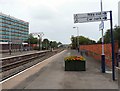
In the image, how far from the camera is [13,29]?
154125 millimetres

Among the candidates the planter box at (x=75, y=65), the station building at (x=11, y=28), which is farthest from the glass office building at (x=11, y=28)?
the planter box at (x=75, y=65)

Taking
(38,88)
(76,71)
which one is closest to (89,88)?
(38,88)

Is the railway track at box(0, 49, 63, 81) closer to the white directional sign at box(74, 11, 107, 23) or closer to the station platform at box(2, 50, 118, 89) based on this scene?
the station platform at box(2, 50, 118, 89)

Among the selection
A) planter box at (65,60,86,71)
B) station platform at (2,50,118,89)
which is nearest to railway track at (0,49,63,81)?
station platform at (2,50,118,89)

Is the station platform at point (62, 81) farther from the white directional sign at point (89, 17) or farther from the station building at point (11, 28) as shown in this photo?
the station building at point (11, 28)

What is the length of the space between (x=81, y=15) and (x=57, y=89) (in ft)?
17.3

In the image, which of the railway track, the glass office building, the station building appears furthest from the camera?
the glass office building

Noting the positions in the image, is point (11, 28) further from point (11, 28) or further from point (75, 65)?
point (75, 65)

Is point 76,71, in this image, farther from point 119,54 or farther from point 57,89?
point 57,89

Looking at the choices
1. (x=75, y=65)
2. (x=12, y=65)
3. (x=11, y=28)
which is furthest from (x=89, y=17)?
(x=11, y=28)

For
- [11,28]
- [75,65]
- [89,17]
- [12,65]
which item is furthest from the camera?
[11,28]

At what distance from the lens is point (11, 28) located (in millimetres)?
150875

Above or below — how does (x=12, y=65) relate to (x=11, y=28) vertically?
below

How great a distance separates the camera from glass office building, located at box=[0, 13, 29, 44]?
137500 millimetres
